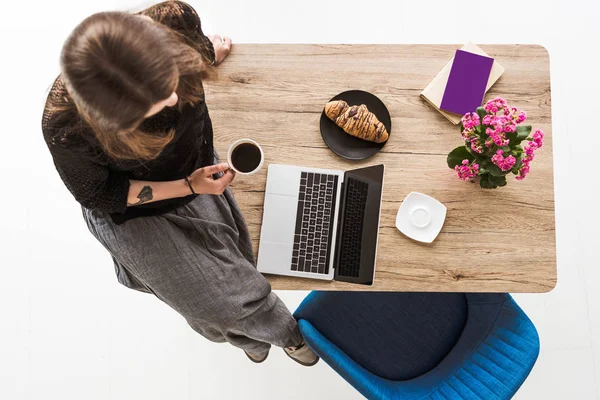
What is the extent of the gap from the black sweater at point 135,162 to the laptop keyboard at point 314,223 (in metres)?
0.31

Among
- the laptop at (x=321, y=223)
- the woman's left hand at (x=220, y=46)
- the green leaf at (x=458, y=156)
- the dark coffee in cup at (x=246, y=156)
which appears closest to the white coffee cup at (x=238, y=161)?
the dark coffee in cup at (x=246, y=156)

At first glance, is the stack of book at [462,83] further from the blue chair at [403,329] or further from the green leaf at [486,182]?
the blue chair at [403,329]

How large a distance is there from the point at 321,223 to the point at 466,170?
43 centimetres

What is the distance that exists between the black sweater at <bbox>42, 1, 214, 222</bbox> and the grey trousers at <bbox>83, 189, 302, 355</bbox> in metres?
0.05

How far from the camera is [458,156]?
1495mm

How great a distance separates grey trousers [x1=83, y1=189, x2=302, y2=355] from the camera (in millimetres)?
1538

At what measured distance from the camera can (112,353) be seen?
2381mm

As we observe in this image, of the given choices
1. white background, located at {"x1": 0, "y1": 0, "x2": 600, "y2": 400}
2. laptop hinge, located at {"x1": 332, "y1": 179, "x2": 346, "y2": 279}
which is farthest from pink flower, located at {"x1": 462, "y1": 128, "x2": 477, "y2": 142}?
white background, located at {"x1": 0, "y1": 0, "x2": 600, "y2": 400}

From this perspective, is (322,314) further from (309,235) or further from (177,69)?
(177,69)

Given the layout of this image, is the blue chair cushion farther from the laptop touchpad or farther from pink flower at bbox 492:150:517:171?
pink flower at bbox 492:150:517:171

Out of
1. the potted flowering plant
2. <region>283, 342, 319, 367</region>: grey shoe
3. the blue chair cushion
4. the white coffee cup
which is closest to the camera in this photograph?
the potted flowering plant

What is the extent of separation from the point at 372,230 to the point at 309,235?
0.18m
